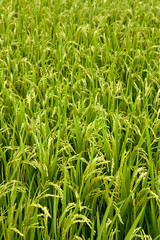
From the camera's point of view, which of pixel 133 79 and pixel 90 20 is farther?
pixel 90 20

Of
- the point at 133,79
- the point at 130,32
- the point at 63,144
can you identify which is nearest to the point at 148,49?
the point at 133,79

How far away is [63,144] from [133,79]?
0.95 metres

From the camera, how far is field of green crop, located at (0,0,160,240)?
1.25 metres

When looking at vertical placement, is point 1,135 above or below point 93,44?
below

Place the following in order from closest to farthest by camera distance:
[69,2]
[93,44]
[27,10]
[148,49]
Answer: [148,49] < [93,44] < [27,10] < [69,2]

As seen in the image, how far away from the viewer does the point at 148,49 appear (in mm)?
2617

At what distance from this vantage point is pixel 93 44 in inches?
115

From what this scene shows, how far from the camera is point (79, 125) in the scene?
1.66 metres

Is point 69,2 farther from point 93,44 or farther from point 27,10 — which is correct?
point 93,44

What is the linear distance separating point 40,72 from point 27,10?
4.82 feet

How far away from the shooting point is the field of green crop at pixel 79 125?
1248 mm

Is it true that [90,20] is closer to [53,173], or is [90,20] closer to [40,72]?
[40,72]

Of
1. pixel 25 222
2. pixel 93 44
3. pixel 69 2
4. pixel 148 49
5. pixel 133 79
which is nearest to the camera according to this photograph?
pixel 25 222

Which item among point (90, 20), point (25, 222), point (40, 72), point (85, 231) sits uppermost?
point (90, 20)
